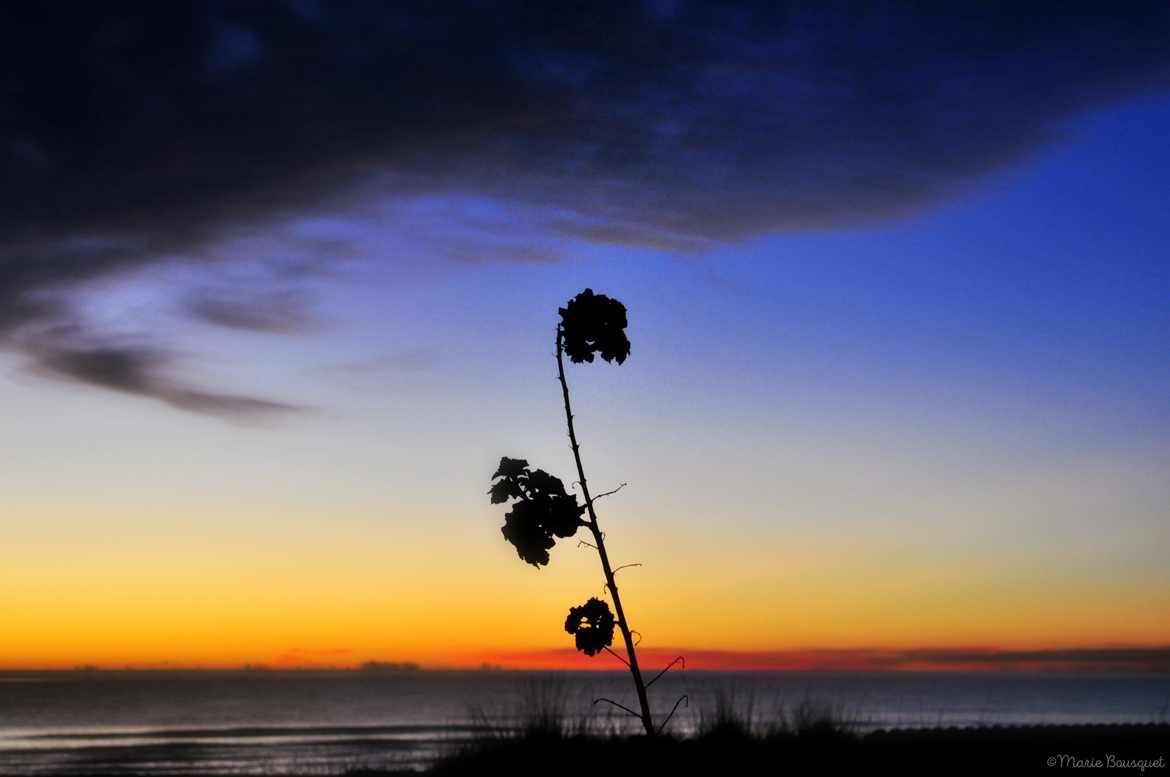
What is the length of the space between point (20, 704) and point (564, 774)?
79.7 m

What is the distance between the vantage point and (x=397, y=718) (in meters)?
55.1

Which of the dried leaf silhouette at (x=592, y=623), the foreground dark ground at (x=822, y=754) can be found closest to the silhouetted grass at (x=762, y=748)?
the foreground dark ground at (x=822, y=754)

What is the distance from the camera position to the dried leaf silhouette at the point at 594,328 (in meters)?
3.14

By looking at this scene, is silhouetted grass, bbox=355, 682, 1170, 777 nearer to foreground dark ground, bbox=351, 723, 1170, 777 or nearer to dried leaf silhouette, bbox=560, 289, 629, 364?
foreground dark ground, bbox=351, 723, 1170, 777

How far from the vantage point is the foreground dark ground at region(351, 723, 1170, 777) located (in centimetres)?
1078

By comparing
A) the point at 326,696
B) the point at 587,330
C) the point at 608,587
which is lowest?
the point at 326,696

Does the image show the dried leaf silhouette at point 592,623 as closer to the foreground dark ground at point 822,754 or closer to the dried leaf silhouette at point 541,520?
the dried leaf silhouette at point 541,520

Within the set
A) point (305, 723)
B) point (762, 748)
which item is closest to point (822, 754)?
point (762, 748)

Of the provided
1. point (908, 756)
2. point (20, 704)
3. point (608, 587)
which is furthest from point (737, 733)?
point (20, 704)

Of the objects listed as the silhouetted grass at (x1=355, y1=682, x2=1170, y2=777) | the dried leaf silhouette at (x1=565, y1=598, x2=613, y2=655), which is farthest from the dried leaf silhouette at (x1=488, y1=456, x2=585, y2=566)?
the silhouetted grass at (x1=355, y1=682, x2=1170, y2=777)

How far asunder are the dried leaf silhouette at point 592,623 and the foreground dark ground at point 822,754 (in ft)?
21.7

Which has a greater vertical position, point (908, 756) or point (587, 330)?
point (587, 330)

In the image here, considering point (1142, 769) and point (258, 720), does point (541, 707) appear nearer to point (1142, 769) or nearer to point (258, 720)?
point (1142, 769)

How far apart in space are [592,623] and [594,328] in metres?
0.81
